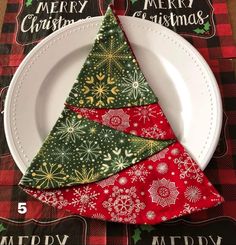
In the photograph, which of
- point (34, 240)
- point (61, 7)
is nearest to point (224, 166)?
point (34, 240)

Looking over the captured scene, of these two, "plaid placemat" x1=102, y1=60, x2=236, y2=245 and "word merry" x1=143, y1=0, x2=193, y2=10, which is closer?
"plaid placemat" x1=102, y1=60, x2=236, y2=245

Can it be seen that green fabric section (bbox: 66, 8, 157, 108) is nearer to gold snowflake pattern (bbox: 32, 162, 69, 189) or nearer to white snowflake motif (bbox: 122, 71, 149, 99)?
white snowflake motif (bbox: 122, 71, 149, 99)

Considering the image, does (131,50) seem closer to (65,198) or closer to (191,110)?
(191,110)

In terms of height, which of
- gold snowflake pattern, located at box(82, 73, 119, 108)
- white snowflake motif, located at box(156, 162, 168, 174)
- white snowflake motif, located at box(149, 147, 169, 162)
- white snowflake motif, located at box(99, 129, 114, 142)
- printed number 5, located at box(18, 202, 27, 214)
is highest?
gold snowflake pattern, located at box(82, 73, 119, 108)

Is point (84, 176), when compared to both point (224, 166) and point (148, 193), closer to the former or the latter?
point (148, 193)

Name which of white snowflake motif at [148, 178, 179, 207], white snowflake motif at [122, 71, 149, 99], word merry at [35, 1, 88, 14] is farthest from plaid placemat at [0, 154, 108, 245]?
word merry at [35, 1, 88, 14]

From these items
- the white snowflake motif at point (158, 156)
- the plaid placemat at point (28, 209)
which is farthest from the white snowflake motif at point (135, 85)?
the plaid placemat at point (28, 209)
